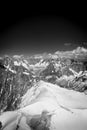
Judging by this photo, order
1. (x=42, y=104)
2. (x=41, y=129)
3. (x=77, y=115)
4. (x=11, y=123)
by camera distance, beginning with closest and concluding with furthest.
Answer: (x=41, y=129), (x=11, y=123), (x=77, y=115), (x=42, y=104)

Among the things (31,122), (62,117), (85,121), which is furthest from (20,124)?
(85,121)

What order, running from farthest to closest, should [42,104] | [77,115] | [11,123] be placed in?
[42,104]
[77,115]
[11,123]

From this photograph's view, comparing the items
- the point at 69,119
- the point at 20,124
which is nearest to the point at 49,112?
the point at 69,119

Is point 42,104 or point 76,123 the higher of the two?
point 42,104

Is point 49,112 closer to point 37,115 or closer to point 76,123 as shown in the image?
point 37,115

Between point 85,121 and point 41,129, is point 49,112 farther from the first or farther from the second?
point 85,121

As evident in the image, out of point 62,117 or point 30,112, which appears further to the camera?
point 30,112

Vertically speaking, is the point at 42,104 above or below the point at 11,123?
above

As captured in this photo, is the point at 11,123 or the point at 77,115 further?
the point at 77,115

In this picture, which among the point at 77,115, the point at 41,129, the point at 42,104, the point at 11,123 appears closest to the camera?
the point at 41,129
